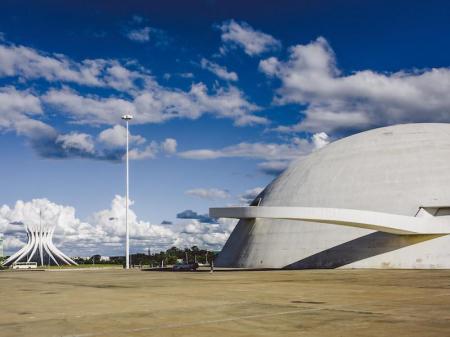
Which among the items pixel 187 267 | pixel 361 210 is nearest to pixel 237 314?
pixel 361 210

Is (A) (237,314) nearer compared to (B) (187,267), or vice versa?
(A) (237,314)

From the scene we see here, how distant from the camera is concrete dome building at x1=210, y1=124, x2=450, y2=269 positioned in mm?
42000

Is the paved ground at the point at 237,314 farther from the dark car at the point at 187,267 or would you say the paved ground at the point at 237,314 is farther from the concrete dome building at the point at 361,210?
the dark car at the point at 187,267

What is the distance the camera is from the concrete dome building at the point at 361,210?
42000 millimetres

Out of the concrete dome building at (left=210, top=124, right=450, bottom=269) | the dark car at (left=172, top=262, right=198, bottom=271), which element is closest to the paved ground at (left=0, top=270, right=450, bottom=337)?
the concrete dome building at (left=210, top=124, right=450, bottom=269)

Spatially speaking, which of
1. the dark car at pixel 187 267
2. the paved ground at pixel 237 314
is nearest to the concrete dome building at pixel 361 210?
the dark car at pixel 187 267

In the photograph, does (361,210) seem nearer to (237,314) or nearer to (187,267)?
(187,267)

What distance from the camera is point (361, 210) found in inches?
1688

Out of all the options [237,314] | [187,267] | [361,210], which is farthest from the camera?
[187,267]

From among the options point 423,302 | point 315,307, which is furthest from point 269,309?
point 423,302

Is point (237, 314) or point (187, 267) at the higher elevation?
point (187, 267)

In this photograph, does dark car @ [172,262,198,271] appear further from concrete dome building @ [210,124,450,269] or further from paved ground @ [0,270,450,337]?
paved ground @ [0,270,450,337]

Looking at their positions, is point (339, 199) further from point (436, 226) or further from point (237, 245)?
point (237, 245)

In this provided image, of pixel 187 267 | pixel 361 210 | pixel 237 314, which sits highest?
pixel 361 210
